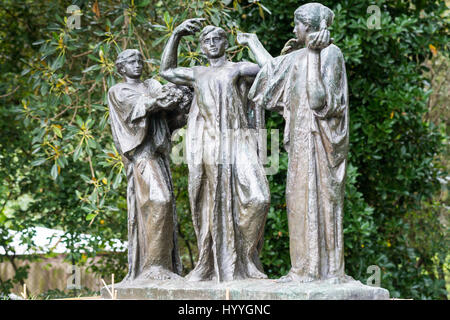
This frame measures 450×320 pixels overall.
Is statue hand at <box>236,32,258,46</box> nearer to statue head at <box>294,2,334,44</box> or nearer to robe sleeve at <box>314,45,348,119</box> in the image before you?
statue head at <box>294,2,334,44</box>

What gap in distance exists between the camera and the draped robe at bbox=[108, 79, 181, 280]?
7.92 meters

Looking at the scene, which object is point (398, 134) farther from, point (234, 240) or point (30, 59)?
point (30, 59)

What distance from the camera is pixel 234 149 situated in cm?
749

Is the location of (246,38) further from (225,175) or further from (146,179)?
(146,179)

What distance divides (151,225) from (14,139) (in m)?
6.15

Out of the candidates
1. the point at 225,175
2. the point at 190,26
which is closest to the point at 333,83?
the point at 225,175

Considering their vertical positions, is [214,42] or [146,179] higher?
[214,42]

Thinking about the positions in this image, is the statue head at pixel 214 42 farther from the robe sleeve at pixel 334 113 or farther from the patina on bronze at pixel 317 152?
the robe sleeve at pixel 334 113

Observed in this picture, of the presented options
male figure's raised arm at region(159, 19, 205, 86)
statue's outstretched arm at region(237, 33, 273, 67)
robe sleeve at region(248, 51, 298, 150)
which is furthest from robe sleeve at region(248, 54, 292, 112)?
male figure's raised arm at region(159, 19, 205, 86)

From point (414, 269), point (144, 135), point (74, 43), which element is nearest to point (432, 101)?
point (414, 269)

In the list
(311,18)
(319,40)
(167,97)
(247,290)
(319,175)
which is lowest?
(247,290)

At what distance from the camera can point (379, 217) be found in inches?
455

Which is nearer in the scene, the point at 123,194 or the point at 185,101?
the point at 185,101

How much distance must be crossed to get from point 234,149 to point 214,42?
42.5 inches
